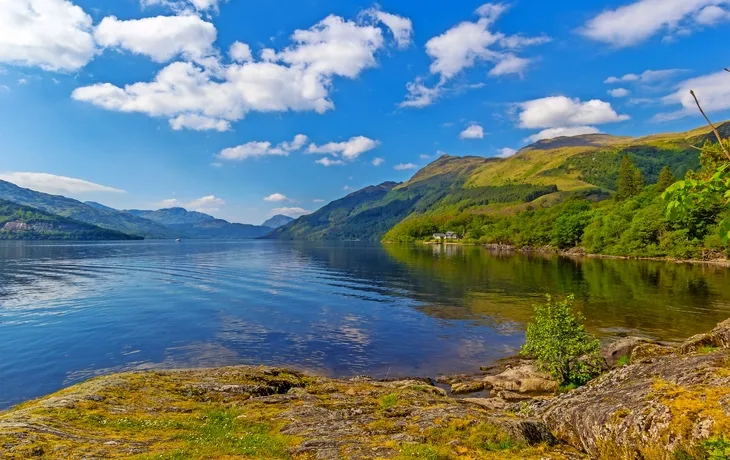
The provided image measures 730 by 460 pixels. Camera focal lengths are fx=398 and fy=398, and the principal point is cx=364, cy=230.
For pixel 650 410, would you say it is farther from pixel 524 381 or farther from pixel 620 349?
pixel 620 349

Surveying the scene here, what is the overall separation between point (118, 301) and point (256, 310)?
2709cm

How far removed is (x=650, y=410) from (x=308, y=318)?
52766mm

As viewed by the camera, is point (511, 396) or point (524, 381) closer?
point (511, 396)

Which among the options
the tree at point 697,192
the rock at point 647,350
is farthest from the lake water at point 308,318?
the tree at point 697,192

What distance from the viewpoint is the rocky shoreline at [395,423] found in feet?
41.5

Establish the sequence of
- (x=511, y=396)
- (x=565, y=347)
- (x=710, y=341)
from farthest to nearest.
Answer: (x=565, y=347), (x=511, y=396), (x=710, y=341)

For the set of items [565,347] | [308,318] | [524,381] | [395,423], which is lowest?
[308,318]

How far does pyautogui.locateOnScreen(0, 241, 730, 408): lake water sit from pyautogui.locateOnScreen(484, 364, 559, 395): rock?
18.0 ft

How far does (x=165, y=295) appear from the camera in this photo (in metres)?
80.9

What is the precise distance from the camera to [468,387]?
33.3 meters

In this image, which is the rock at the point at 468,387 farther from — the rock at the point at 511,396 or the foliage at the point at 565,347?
the foliage at the point at 565,347

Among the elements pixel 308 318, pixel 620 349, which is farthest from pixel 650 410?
pixel 308 318

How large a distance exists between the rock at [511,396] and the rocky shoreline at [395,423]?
4948 millimetres

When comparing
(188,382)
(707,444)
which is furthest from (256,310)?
(707,444)
